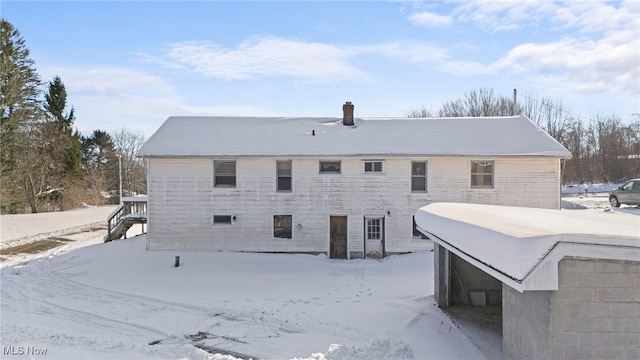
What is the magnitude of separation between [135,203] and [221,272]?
32.9 feet

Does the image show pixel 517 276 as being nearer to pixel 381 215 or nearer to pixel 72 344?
pixel 72 344

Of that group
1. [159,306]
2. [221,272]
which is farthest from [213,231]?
[159,306]

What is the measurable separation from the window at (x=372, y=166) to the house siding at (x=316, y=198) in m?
0.27

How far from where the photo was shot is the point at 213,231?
18.9m

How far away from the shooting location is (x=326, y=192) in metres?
18.9

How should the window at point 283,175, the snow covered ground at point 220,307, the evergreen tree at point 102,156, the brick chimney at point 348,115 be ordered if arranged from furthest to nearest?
the evergreen tree at point 102,156 → the brick chimney at point 348,115 → the window at point 283,175 → the snow covered ground at point 220,307

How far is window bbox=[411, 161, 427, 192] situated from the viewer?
62.7ft

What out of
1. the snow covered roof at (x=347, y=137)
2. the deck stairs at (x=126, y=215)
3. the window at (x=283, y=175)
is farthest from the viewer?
the deck stairs at (x=126, y=215)

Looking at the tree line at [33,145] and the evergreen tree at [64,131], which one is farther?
the evergreen tree at [64,131]

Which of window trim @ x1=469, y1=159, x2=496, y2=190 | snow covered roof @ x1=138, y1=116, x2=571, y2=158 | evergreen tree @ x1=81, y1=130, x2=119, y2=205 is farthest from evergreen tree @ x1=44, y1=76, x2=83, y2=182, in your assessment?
window trim @ x1=469, y1=159, x2=496, y2=190

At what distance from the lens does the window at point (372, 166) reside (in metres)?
19.1

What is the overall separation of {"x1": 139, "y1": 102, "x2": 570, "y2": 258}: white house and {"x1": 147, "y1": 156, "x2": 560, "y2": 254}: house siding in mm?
44

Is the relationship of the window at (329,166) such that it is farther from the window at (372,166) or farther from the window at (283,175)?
the window at (283,175)

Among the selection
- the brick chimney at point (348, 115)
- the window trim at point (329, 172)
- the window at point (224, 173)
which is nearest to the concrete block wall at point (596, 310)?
the window trim at point (329, 172)
